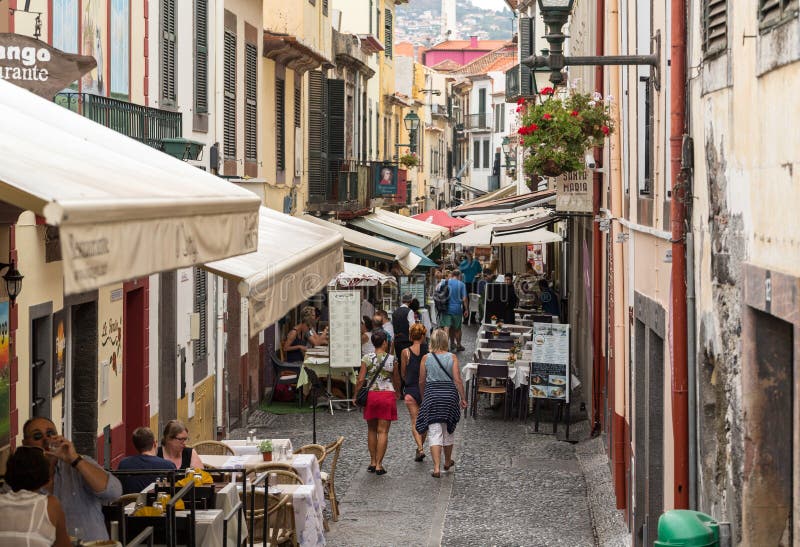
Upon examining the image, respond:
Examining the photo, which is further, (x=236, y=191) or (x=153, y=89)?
(x=153, y=89)

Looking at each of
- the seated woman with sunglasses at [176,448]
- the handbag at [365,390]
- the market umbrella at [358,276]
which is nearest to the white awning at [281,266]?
the seated woman with sunglasses at [176,448]

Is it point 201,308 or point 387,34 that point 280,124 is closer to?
point 201,308

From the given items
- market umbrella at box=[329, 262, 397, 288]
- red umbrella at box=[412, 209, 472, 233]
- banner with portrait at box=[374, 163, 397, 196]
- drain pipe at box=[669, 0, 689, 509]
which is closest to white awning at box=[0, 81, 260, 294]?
drain pipe at box=[669, 0, 689, 509]

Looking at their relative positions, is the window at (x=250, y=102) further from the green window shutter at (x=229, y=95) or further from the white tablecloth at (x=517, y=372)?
the white tablecloth at (x=517, y=372)

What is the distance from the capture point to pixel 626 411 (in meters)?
13.0

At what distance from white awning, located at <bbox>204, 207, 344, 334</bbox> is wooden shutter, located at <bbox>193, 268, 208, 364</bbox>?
5937 mm

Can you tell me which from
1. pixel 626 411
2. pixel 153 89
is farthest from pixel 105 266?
pixel 153 89

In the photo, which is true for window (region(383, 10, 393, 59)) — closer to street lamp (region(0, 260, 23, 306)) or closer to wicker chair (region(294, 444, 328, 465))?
wicker chair (region(294, 444, 328, 465))

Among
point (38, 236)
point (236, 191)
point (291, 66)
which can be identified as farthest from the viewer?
point (291, 66)

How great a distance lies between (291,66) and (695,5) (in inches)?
712

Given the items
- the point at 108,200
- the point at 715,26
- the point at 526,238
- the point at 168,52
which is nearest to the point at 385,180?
the point at 526,238

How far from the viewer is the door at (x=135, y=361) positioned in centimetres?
1414

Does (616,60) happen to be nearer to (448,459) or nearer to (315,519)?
(315,519)

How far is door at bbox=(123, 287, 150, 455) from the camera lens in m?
14.1
